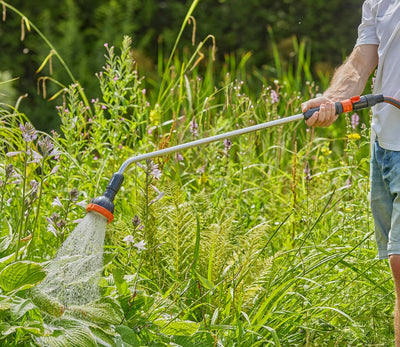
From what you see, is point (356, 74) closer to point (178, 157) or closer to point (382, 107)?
point (382, 107)

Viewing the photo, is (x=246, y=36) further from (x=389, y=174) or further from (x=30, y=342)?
(x=30, y=342)

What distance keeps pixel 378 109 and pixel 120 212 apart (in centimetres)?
145

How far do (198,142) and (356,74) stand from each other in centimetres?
78

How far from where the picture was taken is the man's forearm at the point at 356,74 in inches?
111

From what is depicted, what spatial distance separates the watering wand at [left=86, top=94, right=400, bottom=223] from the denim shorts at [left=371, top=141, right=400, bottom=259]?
0.64ft

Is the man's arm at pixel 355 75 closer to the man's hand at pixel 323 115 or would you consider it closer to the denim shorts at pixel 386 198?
the man's hand at pixel 323 115

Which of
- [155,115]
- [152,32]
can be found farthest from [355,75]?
[152,32]

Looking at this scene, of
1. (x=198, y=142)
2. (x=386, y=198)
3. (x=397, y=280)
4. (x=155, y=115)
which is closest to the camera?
(x=198, y=142)

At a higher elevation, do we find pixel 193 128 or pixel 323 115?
pixel 323 115

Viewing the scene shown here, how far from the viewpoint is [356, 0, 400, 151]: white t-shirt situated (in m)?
2.61

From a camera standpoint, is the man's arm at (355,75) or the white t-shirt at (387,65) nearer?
the white t-shirt at (387,65)

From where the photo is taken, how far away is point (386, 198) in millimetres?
2719

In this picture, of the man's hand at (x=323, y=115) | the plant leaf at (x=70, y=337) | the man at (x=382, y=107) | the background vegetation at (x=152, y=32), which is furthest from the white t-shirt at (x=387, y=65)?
the background vegetation at (x=152, y=32)

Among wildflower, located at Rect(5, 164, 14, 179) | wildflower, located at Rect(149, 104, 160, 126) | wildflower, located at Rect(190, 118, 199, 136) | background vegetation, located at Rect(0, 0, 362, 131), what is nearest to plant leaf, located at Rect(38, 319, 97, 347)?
wildflower, located at Rect(5, 164, 14, 179)
